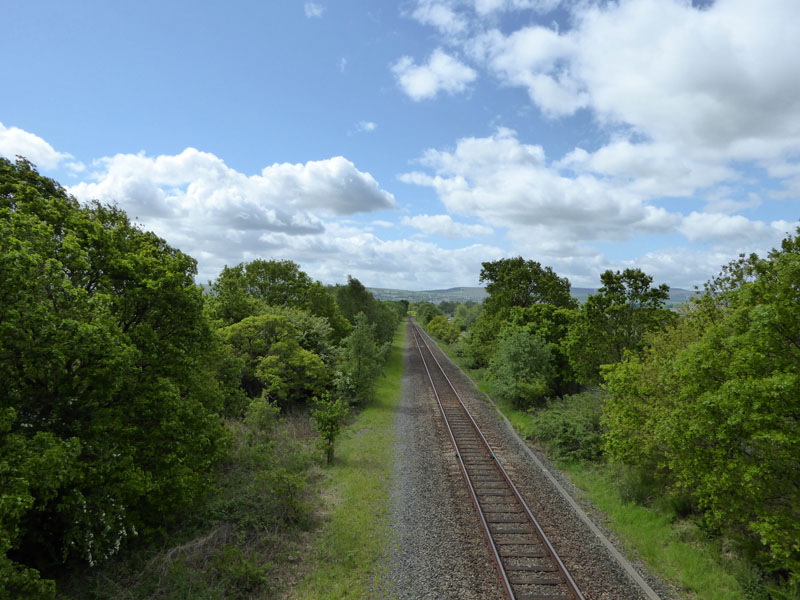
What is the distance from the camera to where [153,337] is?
10.1m

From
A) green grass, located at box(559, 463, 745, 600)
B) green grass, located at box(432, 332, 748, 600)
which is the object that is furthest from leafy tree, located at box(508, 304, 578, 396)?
green grass, located at box(559, 463, 745, 600)

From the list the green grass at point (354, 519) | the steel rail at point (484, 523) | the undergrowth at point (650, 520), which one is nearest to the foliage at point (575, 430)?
the undergrowth at point (650, 520)

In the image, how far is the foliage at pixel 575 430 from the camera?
16.4m

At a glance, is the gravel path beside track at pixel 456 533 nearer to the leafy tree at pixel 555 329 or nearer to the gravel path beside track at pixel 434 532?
the gravel path beside track at pixel 434 532

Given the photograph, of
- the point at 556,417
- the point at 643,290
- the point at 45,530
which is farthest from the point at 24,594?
the point at 643,290

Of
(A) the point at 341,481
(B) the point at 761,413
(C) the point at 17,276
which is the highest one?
(C) the point at 17,276

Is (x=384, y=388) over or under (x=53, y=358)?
under

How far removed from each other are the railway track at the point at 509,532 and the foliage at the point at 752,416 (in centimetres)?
394

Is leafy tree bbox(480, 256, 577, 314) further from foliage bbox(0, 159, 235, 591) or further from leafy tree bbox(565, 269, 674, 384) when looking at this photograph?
foliage bbox(0, 159, 235, 591)

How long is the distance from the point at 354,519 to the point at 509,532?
4.59 metres

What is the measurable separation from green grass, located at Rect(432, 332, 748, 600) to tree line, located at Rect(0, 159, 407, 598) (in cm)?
987

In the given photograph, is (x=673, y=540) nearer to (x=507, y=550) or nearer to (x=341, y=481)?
(x=507, y=550)

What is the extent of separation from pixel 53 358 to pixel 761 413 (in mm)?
14378

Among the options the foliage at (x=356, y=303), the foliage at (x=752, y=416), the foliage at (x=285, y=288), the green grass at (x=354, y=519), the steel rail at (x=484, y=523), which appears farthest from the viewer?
the foliage at (x=356, y=303)
